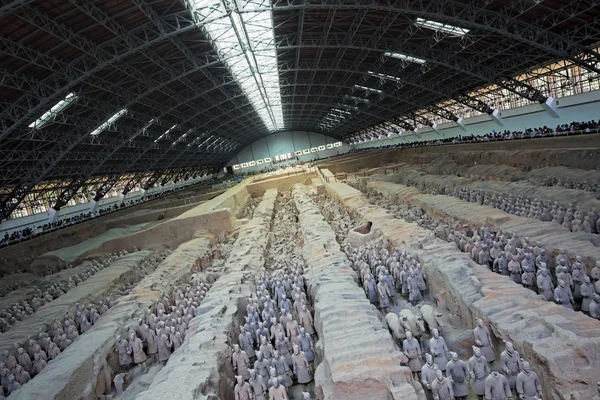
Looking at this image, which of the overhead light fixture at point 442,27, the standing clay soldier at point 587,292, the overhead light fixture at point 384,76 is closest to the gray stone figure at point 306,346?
the standing clay soldier at point 587,292

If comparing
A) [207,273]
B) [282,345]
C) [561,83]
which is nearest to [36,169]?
[207,273]

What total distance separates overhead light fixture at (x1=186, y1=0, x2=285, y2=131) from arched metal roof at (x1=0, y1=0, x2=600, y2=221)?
0.06 metres

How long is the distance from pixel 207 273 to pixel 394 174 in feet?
50.9

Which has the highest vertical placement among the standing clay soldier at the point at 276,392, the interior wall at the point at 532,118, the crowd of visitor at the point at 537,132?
the interior wall at the point at 532,118

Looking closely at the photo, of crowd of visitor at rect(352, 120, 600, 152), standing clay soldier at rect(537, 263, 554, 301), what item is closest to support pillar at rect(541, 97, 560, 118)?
crowd of visitor at rect(352, 120, 600, 152)

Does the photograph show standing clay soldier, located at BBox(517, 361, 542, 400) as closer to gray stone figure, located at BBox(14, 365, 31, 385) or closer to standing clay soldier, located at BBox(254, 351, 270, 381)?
standing clay soldier, located at BBox(254, 351, 270, 381)

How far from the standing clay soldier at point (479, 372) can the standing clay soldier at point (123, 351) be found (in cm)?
575

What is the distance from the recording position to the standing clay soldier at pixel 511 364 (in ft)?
14.5

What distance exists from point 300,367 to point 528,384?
2.88 meters

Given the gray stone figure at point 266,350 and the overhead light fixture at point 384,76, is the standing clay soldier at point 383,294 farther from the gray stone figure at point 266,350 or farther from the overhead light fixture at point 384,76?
the overhead light fixture at point 384,76

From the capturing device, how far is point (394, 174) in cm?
2417

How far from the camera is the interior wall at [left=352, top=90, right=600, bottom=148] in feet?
60.8

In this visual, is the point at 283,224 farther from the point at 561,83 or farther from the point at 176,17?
the point at 561,83

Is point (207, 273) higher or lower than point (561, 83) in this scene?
lower
